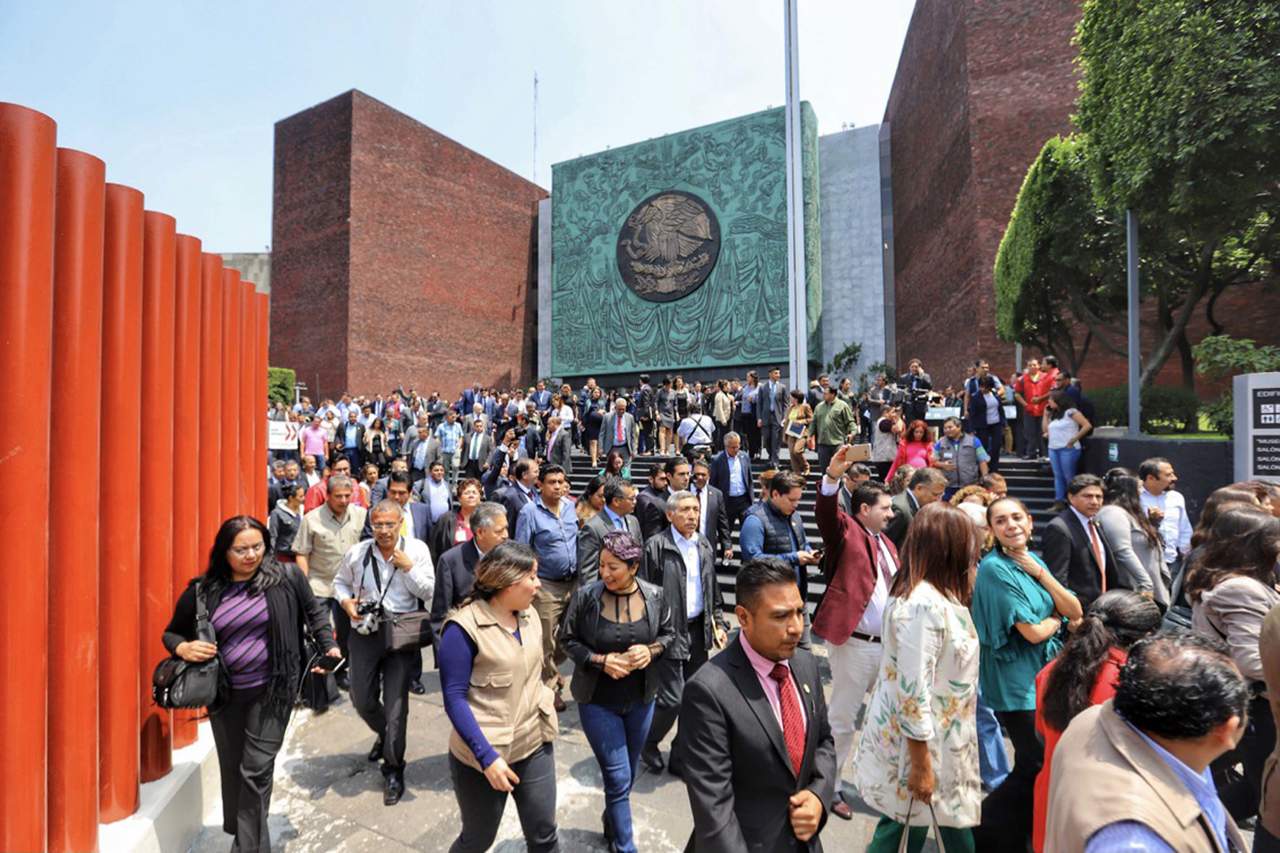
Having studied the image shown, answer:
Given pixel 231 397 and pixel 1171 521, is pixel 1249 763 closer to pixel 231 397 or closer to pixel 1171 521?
pixel 1171 521

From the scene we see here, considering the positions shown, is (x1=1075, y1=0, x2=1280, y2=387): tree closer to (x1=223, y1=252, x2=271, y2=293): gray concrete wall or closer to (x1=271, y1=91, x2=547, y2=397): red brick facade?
(x1=271, y1=91, x2=547, y2=397): red brick facade

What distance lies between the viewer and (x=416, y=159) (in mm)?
26938

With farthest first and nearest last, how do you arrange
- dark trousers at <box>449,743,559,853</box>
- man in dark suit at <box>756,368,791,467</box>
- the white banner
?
man in dark suit at <box>756,368,791,467</box>, the white banner, dark trousers at <box>449,743,559,853</box>

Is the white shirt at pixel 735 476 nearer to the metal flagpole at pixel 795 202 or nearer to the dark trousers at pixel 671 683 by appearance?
the dark trousers at pixel 671 683

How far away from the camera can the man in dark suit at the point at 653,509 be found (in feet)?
19.5

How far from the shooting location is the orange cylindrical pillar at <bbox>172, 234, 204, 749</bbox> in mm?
3646

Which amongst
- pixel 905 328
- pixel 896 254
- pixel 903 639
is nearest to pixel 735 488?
pixel 903 639

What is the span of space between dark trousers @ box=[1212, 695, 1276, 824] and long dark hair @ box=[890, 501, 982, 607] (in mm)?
1276

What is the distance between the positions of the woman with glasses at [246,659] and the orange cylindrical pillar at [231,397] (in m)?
1.58

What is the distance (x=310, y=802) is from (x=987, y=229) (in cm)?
1976

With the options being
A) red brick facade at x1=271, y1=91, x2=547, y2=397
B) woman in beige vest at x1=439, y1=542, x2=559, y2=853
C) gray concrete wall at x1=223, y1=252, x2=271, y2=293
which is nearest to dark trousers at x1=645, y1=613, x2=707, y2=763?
woman in beige vest at x1=439, y1=542, x2=559, y2=853

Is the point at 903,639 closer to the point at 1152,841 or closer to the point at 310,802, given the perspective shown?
the point at 1152,841

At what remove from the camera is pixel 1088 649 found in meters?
2.01

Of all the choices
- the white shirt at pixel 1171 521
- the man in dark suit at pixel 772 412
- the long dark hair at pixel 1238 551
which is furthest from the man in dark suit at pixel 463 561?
the man in dark suit at pixel 772 412
